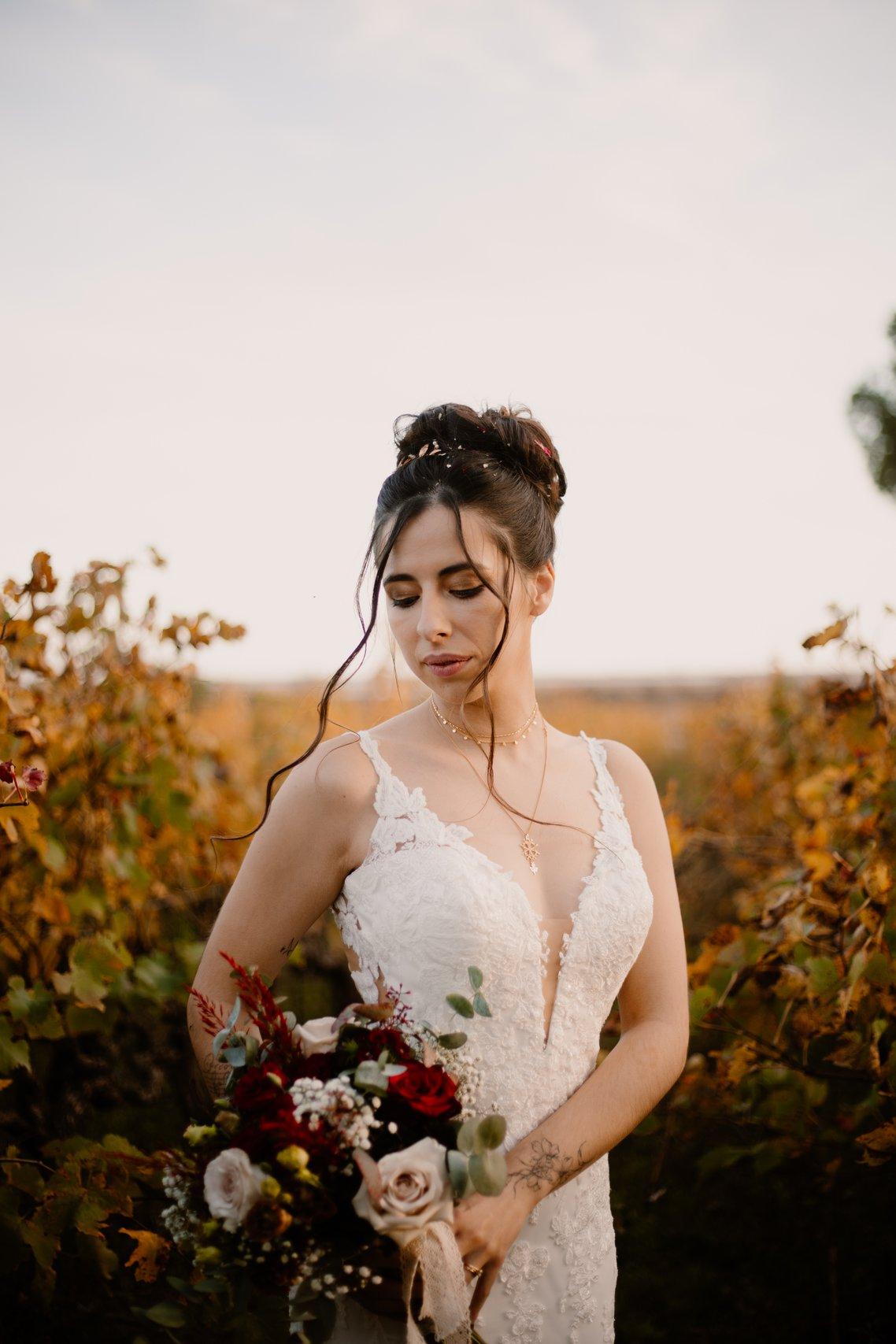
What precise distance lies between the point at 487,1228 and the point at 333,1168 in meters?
0.53

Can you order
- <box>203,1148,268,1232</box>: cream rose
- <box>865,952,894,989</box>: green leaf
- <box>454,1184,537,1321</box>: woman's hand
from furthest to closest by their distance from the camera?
<box>865,952,894,989</box>: green leaf
<box>454,1184,537,1321</box>: woman's hand
<box>203,1148,268,1232</box>: cream rose

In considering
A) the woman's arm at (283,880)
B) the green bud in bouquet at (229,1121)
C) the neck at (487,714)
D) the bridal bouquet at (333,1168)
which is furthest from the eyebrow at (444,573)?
the green bud in bouquet at (229,1121)

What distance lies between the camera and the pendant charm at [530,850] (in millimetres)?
2191

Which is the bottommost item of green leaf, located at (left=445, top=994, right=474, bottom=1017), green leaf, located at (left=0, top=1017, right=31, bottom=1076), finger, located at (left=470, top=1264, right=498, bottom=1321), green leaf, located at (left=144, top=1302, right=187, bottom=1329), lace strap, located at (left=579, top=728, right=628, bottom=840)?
finger, located at (left=470, top=1264, right=498, bottom=1321)

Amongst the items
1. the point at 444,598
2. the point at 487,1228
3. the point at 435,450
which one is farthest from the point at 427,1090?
the point at 435,450

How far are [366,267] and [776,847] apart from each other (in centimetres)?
394

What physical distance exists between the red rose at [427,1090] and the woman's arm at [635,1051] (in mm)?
502

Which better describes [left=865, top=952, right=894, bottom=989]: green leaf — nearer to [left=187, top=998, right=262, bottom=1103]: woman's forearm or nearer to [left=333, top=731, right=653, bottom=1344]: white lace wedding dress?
[left=333, top=731, right=653, bottom=1344]: white lace wedding dress

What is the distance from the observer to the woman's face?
218 centimetres

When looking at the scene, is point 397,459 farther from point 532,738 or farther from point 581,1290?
point 581,1290

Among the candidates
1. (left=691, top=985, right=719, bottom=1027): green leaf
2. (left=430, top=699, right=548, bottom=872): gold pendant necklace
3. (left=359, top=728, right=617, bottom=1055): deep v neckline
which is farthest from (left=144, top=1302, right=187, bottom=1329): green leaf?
(left=691, top=985, right=719, bottom=1027): green leaf

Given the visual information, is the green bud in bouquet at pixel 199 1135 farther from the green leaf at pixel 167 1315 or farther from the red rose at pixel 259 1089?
the green leaf at pixel 167 1315

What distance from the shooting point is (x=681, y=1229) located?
3816 mm

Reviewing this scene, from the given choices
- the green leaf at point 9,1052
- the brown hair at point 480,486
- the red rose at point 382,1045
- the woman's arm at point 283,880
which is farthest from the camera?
the green leaf at point 9,1052
